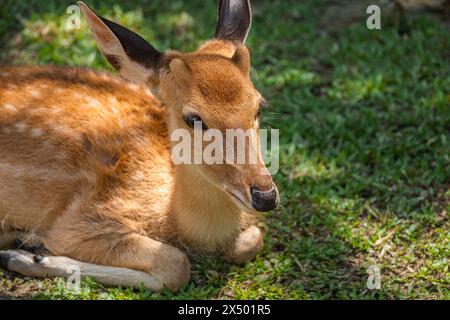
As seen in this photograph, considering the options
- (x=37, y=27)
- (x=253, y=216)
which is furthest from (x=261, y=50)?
(x=253, y=216)

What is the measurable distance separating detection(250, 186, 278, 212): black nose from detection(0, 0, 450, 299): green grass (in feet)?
2.71

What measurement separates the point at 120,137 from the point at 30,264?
1041 mm

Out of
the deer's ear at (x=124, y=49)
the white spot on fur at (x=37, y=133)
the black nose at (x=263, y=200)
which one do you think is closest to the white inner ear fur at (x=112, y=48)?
the deer's ear at (x=124, y=49)

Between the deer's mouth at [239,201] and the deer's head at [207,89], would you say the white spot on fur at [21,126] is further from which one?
the deer's mouth at [239,201]

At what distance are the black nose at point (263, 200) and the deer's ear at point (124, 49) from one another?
3.75 ft

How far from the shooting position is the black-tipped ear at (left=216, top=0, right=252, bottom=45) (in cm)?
588

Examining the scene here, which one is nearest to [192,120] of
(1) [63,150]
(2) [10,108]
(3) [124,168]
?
(3) [124,168]

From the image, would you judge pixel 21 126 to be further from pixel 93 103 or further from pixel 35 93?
pixel 93 103

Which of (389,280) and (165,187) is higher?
(165,187)

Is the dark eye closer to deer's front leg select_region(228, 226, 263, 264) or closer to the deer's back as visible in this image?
the deer's back

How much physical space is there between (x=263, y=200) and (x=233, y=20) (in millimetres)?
1520

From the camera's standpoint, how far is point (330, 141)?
24.0 feet
